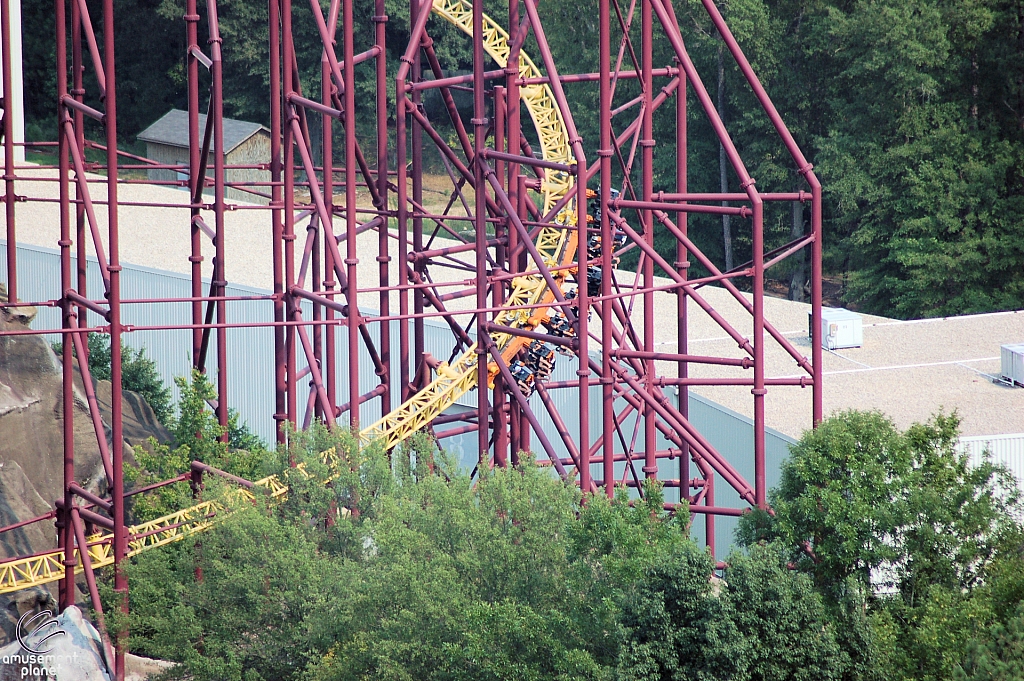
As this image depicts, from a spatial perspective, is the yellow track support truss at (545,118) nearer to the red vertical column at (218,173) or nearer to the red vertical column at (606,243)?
the red vertical column at (606,243)

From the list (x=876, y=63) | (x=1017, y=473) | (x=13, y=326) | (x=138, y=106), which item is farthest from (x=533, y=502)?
(x=138, y=106)

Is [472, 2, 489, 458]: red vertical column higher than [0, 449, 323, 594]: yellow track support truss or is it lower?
higher

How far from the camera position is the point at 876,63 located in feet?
141

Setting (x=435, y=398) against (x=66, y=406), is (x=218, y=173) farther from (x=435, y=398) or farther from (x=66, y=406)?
(x=435, y=398)

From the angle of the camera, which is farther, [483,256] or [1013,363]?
[1013,363]

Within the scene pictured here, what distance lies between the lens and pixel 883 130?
1766 inches

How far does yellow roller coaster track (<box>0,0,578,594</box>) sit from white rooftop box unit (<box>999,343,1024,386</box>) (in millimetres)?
8375

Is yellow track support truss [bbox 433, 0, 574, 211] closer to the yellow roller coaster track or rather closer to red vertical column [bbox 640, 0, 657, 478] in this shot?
the yellow roller coaster track

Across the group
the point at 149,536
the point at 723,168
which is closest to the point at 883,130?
the point at 723,168

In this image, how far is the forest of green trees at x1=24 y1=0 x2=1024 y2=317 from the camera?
1699 inches

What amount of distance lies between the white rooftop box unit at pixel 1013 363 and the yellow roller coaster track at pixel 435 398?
8.37m

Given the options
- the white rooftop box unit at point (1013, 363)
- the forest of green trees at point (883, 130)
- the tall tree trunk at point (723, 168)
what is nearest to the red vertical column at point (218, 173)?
the white rooftop box unit at point (1013, 363)

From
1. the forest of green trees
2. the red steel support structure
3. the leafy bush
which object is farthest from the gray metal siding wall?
the forest of green trees

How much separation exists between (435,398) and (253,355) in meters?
13.2
